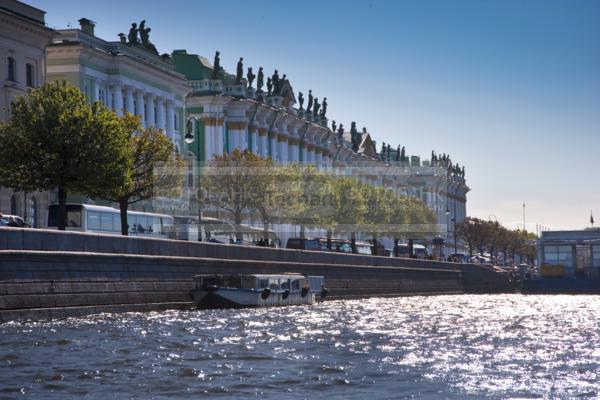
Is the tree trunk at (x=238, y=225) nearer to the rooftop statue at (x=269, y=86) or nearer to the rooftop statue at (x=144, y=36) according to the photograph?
the rooftop statue at (x=144, y=36)

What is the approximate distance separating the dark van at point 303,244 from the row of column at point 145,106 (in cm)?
1201

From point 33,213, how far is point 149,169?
7821 millimetres

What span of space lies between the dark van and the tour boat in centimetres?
2747

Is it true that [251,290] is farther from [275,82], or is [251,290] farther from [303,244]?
[275,82]

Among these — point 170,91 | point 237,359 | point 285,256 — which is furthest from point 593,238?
point 237,359

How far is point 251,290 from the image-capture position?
56.0 metres

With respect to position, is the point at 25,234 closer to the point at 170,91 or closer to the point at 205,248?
the point at 205,248

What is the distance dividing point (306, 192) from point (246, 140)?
11109mm

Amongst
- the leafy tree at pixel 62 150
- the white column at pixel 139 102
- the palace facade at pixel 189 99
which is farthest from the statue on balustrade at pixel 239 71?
the leafy tree at pixel 62 150

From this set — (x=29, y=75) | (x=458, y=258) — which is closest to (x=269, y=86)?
(x=458, y=258)

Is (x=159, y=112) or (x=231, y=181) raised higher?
(x=159, y=112)

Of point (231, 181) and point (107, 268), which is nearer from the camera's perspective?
point (107, 268)

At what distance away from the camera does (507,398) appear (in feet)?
72.1

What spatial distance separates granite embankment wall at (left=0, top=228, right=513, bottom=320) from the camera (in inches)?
1468
